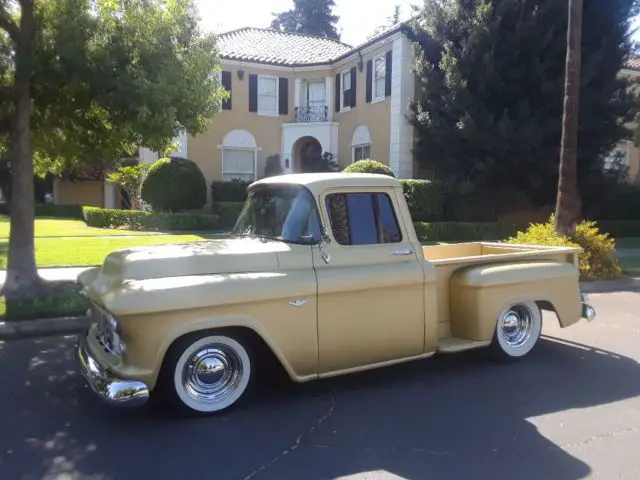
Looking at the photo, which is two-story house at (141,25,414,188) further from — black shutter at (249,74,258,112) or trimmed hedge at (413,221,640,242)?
trimmed hedge at (413,221,640,242)

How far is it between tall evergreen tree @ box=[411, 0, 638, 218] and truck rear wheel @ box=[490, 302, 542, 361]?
11206 millimetres

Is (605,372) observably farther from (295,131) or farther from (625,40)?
(295,131)

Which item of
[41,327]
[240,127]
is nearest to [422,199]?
[240,127]

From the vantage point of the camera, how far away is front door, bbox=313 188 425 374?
4699 millimetres

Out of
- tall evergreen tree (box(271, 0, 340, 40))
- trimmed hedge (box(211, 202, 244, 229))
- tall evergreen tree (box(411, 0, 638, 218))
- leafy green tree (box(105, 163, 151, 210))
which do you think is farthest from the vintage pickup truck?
tall evergreen tree (box(271, 0, 340, 40))

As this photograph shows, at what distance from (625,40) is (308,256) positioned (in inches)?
644

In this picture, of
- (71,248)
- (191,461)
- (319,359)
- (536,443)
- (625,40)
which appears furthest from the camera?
(625,40)

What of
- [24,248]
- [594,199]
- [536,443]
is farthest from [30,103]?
[594,199]

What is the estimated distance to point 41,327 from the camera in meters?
7.05

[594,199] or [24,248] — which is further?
[594,199]

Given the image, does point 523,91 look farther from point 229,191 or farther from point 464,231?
point 229,191

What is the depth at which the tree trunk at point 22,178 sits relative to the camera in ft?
26.1

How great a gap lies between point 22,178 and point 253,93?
17.3 m

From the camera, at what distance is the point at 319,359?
4.63 meters
